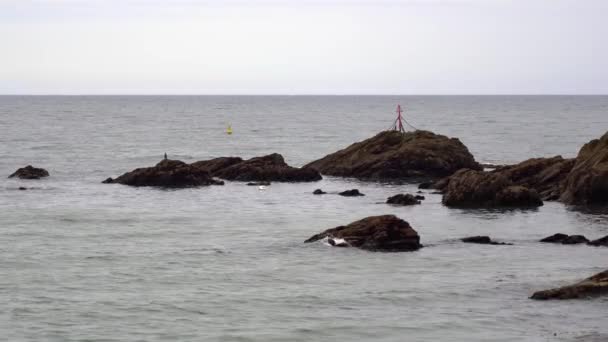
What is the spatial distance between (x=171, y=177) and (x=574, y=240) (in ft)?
93.8

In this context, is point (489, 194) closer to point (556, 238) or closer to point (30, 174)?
point (556, 238)

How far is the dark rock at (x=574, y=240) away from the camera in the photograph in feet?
119

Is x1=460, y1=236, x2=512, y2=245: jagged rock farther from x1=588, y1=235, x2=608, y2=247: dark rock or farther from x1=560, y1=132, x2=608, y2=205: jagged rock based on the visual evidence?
x1=560, y1=132, x2=608, y2=205: jagged rock

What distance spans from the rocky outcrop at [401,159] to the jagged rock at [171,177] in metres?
10.2

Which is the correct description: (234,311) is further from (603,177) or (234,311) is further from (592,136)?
(592,136)

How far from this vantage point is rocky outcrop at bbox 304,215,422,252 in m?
34.4

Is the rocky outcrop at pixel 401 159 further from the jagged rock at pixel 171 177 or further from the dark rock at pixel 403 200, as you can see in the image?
the dark rock at pixel 403 200

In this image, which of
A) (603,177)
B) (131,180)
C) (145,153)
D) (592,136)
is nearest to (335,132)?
(592,136)

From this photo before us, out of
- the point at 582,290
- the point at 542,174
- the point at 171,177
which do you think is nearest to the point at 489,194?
the point at 542,174

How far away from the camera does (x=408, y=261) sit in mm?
32750

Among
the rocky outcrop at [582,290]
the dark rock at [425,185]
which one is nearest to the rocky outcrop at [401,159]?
the dark rock at [425,185]

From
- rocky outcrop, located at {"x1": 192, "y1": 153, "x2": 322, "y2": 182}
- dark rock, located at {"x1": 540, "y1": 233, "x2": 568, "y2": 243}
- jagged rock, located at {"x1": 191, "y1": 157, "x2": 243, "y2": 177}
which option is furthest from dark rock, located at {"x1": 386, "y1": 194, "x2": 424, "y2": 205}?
jagged rock, located at {"x1": 191, "y1": 157, "x2": 243, "y2": 177}

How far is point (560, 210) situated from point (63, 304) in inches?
1038

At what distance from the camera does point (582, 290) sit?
26.5 metres
